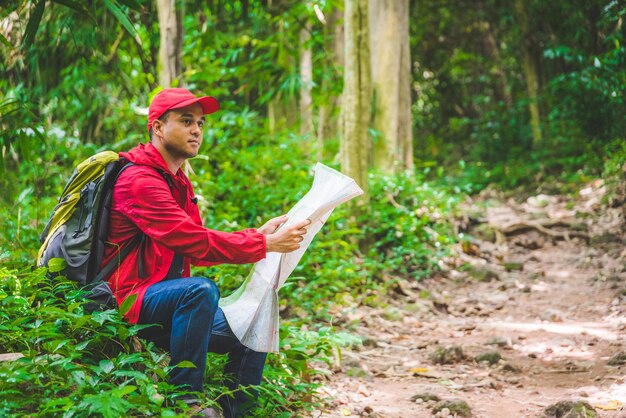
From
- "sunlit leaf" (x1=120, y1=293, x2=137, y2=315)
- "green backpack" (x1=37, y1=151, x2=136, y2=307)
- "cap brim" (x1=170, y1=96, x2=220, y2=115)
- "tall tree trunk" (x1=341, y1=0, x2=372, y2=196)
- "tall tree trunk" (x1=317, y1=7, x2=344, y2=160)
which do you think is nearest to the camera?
"sunlit leaf" (x1=120, y1=293, x2=137, y2=315)

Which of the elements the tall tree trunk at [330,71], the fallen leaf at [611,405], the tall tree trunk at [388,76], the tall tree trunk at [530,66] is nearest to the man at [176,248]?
the fallen leaf at [611,405]

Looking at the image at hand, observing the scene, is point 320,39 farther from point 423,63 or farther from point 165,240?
point 423,63

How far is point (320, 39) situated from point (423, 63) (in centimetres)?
1314

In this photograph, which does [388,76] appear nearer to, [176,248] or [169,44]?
[169,44]

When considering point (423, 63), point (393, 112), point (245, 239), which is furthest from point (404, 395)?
point (423, 63)

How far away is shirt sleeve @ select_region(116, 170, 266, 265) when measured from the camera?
9.60 ft

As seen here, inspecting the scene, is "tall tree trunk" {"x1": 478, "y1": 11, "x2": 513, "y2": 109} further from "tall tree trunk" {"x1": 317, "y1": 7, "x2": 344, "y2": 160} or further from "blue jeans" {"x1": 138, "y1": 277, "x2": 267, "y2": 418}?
"blue jeans" {"x1": 138, "y1": 277, "x2": 267, "y2": 418}

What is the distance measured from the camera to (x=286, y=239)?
3.09m

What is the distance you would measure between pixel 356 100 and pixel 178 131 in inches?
196

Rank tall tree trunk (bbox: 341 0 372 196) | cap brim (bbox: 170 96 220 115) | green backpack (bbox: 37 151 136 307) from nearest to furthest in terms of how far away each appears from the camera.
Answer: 1. green backpack (bbox: 37 151 136 307)
2. cap brim (bbox: 170 96 220 115)
3. tall tree trunk (bbox: 341 0 372 196)

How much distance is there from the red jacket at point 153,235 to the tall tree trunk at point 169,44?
3207mm

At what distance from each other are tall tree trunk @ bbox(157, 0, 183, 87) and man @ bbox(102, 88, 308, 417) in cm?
305

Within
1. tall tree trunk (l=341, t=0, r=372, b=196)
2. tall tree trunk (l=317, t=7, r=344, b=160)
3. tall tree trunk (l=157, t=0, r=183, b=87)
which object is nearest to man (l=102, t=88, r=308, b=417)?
tall tree trunk (l=157, t=0, r=183, b=87)

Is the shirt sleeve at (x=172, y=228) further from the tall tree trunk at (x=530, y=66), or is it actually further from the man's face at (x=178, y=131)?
the tall tree trunk at (x=530, y=66)
